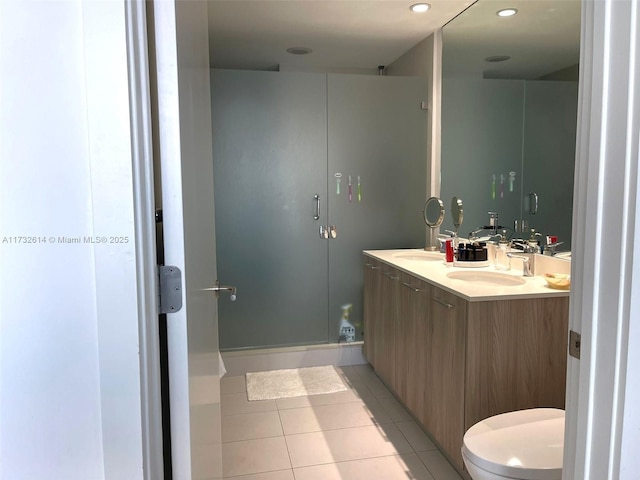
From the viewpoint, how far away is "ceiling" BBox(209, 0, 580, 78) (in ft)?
7.63

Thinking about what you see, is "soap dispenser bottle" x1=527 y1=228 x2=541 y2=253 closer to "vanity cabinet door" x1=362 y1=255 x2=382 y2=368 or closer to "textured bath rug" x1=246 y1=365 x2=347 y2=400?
"vanity cabinet door" x1=362 y1=255 x2=382 y2=368

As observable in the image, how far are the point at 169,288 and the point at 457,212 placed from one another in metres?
2.53


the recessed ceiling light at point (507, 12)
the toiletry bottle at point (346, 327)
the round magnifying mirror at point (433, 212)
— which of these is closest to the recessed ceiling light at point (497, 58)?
the recessed ceiling light at point (507, 12)

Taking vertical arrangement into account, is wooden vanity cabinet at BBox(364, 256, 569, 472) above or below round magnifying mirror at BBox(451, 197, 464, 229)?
below

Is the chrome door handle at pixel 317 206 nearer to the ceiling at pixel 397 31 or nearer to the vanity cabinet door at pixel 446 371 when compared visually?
the ceiling at pixel 397 31

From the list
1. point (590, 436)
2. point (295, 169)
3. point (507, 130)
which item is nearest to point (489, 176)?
point (507, 130)

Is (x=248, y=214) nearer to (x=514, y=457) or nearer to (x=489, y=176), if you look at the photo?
(x=489, y=176)

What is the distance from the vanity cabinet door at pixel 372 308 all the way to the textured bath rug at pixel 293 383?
0.30 m

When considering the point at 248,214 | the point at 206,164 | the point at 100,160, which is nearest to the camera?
the point at 100,160

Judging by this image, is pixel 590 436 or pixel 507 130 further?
pixel 507 130

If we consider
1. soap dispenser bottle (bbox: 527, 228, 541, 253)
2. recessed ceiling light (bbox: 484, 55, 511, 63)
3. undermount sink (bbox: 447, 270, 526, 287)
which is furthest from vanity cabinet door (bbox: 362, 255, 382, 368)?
recessed ceiling light (bbox: 484, 55, 511, 63)

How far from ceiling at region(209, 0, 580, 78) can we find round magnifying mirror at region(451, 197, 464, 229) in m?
0.81

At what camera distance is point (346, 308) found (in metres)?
3.59

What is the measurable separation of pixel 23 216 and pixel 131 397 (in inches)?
14.2
